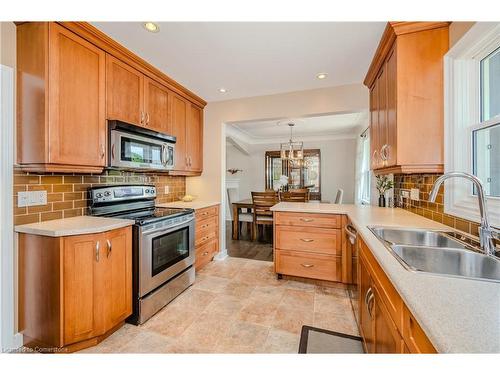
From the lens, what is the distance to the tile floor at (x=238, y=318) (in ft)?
5.29

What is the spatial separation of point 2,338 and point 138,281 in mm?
872

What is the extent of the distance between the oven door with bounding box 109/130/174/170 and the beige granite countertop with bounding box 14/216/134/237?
0.54m

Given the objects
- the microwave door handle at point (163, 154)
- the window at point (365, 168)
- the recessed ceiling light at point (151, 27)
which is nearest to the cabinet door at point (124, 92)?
the microwave door handle at point (163, 154)

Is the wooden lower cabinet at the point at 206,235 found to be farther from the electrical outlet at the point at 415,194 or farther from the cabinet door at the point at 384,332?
the electrical outlet at the point at 415,194

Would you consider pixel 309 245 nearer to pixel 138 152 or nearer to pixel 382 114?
pixel 382 114

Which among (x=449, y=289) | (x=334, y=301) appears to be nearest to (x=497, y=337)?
(x=449, y=289)

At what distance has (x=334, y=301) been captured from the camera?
7.25 ft

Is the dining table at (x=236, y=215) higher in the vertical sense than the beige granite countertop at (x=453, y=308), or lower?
lower

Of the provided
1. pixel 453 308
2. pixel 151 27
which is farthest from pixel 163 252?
pixel 453 308

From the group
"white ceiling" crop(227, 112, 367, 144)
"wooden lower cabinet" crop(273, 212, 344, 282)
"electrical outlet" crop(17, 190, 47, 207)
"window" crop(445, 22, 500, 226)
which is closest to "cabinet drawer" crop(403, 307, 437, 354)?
"window" crop(445, 22, 500, 226)

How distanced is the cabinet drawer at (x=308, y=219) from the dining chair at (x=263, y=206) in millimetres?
1443

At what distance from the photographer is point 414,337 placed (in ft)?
2.31

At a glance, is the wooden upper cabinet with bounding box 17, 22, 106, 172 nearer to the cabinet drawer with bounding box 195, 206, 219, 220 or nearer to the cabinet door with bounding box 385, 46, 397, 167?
the cabinet drawer with bounding box 195, 206, 219, 220

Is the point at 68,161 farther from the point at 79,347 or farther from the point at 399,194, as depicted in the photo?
the point at 399,194
